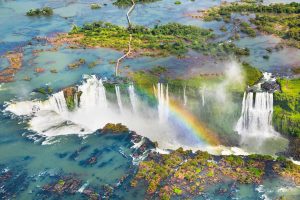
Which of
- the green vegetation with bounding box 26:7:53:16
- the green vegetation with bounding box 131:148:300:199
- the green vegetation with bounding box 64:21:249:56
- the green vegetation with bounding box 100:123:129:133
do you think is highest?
the green vegetation with bounding box 26:7:53:16

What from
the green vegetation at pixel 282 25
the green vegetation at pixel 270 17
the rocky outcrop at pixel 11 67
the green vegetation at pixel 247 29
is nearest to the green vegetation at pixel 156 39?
the green vegetation at pixel 247 29

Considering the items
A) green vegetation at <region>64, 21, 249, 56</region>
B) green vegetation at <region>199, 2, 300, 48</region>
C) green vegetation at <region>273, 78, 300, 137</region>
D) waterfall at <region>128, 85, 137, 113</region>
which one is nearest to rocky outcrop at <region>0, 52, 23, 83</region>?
green vegetation at <region>64, 21, 249, 56</region>

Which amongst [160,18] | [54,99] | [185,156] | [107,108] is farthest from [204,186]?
[160,18]

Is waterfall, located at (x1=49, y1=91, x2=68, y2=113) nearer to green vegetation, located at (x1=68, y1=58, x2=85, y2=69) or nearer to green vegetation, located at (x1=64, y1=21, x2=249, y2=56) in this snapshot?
green vegetation, located at (x1=68, y1=58, x2=85, y2=69)

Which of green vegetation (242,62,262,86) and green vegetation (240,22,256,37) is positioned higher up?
green vegetation (240,22,256,37)

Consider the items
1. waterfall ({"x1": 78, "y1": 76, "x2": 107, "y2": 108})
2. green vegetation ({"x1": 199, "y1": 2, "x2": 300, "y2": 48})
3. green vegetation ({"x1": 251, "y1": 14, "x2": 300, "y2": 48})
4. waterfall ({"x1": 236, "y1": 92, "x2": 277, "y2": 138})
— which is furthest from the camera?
green vegetation ({"x1": 199, "y1": 2, "x2": 300, "y2": 48})
